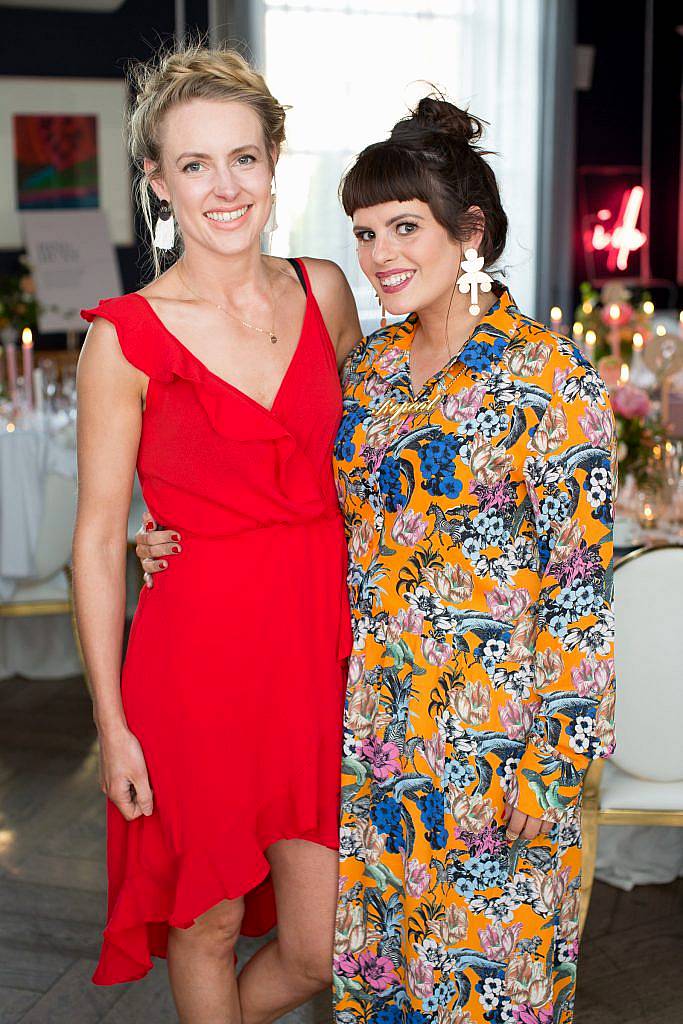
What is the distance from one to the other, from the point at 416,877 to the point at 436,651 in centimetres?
35

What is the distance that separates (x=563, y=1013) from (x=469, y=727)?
0.53 m

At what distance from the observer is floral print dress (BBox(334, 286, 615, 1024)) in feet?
5.08

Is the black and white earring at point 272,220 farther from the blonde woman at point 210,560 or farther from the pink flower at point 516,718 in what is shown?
the pink flower at point 516,718

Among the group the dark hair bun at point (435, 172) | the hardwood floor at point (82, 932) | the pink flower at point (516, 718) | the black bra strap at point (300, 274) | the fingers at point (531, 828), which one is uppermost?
the dark hair bun at point (435, 172)

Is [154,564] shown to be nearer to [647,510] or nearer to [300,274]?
[300,274]

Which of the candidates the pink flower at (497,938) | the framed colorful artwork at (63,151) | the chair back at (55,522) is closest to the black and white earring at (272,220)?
the pink flower at (497,938)

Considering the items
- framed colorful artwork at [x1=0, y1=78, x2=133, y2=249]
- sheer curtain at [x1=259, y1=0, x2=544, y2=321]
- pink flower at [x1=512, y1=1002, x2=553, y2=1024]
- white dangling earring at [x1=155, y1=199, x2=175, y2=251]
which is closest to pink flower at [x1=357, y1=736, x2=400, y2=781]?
pink flower at [x1=512, y1=1002, x2=553, y2=1024]

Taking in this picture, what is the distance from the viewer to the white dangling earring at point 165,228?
1.71m

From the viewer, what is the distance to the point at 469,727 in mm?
1625

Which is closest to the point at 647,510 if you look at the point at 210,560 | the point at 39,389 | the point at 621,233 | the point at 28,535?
the point at 210,560

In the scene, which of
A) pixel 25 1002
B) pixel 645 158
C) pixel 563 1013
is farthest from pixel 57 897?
pixel 645 158

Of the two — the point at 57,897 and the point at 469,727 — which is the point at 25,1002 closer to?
the point at 57,897

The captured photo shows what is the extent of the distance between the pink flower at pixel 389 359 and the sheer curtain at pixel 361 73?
443 cm

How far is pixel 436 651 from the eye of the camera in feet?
5.32
